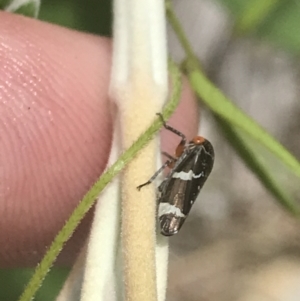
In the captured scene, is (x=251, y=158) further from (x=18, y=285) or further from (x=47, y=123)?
(x=18, y=285)

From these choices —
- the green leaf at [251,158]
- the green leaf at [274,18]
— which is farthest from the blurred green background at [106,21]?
the green leaf at [251,158]

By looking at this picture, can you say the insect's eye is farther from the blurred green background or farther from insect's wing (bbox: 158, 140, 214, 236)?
the blurred green background

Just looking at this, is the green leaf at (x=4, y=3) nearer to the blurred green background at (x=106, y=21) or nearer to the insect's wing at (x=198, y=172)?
the blurred green background at (x=106, y=21)

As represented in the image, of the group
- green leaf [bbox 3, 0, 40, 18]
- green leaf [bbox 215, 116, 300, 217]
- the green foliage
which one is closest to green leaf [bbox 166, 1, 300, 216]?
green leaf [bbox 215, 116, 300, 217]

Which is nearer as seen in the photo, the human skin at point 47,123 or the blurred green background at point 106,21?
the human skin at point 47,123

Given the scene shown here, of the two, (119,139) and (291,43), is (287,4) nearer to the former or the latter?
(291,43)

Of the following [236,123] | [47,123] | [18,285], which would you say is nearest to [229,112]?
[236,123]

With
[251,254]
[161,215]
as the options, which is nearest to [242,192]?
[251,254]
